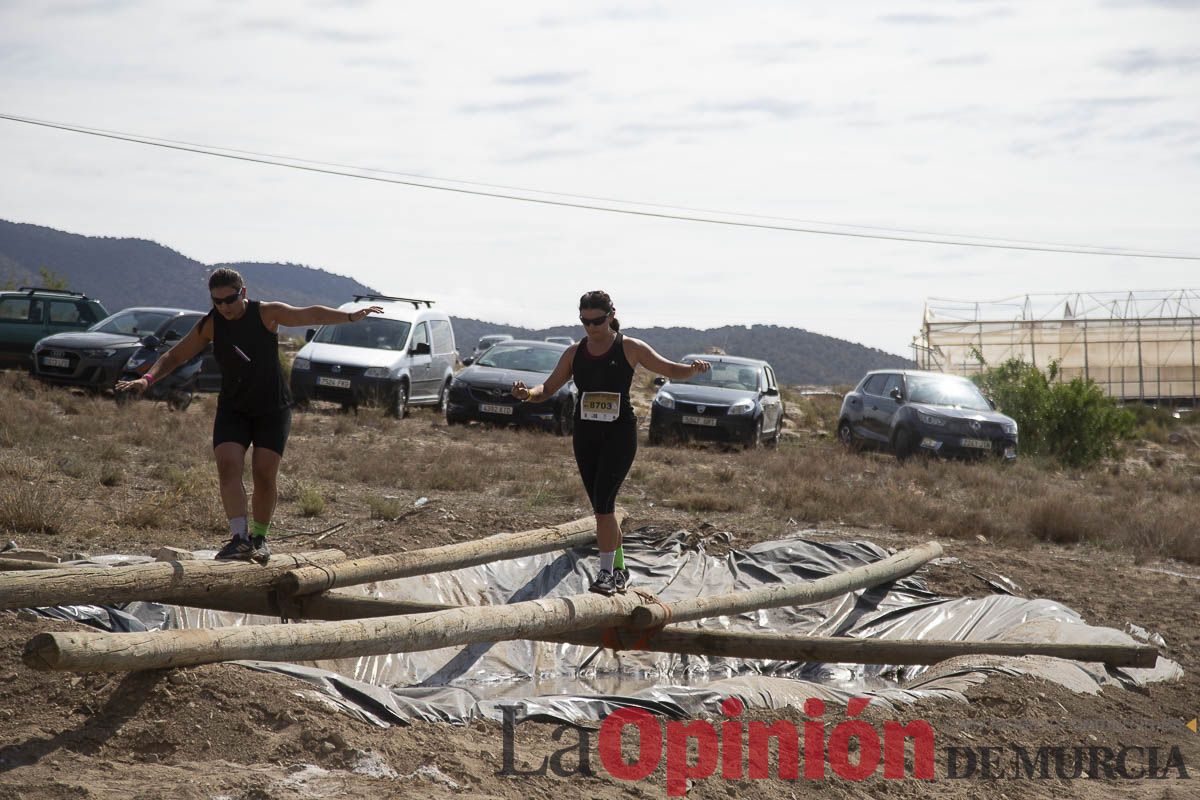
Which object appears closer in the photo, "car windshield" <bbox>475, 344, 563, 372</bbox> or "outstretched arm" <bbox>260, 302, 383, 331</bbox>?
"outstretched arm" <bbox>260, 302, 383, 331</bbox>

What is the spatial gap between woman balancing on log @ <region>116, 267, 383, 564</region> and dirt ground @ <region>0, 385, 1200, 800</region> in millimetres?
1408

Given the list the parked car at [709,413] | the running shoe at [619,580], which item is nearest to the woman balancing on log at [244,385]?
the running shoe at [619,580]

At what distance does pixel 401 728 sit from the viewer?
4.88 meters

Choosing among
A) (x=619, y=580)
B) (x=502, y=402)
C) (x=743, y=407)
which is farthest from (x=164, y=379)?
(x=619, y=580)

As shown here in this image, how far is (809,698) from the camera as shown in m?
6.16

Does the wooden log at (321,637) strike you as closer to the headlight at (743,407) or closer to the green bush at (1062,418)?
the headlight at (743,407)

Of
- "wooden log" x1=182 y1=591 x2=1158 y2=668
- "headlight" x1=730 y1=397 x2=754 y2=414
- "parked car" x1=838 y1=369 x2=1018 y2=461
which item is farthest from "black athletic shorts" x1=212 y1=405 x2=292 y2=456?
"parked car" x1=838 y1=369 x2=1018 y2=461

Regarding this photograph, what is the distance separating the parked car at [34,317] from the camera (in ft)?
69.8

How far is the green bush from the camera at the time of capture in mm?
23219

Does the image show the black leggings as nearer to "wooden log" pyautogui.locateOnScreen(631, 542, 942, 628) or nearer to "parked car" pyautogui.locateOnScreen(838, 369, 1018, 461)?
"wooden log" pyautogui.locateOnScreen(631, 542, 942, 628)

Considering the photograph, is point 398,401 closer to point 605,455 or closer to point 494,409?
point 494,409

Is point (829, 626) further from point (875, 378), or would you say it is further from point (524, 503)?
point (875, 378)

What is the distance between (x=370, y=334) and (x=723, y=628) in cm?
1346

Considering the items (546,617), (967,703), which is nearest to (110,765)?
(546,617)
